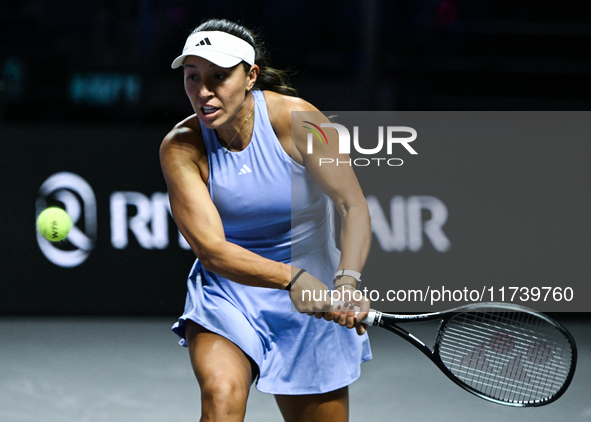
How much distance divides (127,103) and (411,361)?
8.97 ft

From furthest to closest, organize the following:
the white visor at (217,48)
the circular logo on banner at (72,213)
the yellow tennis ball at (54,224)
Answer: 1. the circular logo on banner at (72,213)
2. the yellow tennis ball at (54,224)
3. the white visor at (217,48)

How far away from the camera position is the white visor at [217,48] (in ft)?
6.09

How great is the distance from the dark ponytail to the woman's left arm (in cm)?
15

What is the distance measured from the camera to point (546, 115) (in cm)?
458

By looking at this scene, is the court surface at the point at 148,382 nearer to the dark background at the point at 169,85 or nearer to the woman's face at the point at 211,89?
the dark background at the point at 169,85

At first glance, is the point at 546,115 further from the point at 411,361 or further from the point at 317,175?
the point at 317,175

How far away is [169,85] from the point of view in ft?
17.9

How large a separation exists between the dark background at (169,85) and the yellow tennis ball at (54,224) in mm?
199

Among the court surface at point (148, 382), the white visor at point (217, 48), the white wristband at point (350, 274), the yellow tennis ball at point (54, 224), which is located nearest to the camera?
the white visor at point (217, 48)

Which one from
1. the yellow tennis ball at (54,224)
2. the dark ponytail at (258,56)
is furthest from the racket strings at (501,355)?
the yellow tennis ball at (54,224)

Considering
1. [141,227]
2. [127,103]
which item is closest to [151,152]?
[141,227]

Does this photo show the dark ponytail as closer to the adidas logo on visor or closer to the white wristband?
the adidas logo on visor

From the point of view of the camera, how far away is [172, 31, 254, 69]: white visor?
1.86m

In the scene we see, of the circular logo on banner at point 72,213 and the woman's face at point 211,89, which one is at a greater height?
the woman's face at point 211,89
